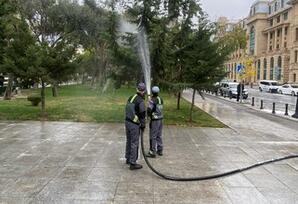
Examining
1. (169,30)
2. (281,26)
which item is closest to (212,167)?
(169,30)

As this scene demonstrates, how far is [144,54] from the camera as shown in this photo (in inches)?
688

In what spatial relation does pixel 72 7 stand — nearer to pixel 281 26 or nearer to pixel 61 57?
pixel 61 57

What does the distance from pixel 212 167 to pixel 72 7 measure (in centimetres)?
3285

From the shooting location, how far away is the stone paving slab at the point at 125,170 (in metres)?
6.26

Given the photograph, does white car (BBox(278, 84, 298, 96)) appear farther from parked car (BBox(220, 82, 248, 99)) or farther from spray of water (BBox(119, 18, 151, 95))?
spray of water (BBox(119, 18, 151, 95))

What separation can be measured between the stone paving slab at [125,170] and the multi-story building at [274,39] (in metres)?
64.1

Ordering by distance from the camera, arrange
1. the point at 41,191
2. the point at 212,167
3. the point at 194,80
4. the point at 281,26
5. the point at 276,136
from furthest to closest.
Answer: the point at 281,26 < the point at 194,80 < the point at 276,136 < the point at 212,167 < the point at 41,191

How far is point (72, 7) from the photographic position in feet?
127

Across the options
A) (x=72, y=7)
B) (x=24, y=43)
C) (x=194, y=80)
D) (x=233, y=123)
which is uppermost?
(x=72, y=7)

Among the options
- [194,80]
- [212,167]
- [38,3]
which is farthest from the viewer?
[38,3]

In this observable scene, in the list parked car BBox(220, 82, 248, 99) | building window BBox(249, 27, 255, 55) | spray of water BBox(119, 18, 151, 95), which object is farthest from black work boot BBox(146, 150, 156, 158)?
building window BBox(249, 27, 255, 55)

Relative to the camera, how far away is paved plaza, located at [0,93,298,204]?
627 cm

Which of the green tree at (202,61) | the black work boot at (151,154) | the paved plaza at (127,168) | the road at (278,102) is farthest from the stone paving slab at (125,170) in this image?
the road at (278,102)

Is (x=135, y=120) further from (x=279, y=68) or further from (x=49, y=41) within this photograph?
(x=279, y=68)
